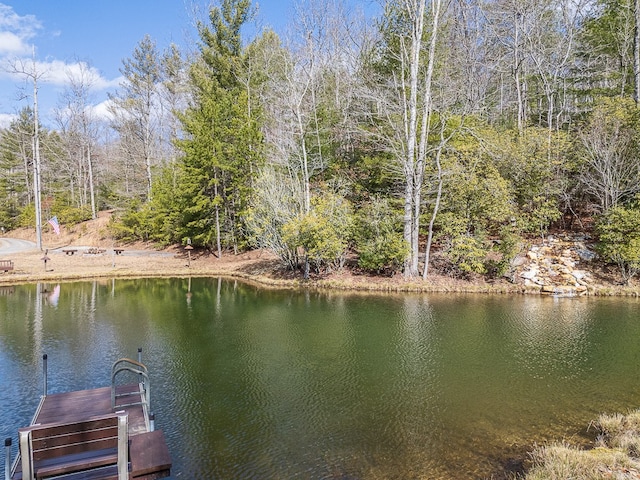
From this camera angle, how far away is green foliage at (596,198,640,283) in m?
Result: 17.0

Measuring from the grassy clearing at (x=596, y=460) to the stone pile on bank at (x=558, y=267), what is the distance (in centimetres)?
1279

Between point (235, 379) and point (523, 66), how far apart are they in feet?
97.5

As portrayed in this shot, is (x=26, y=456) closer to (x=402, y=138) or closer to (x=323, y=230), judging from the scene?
(x=323, y=230)

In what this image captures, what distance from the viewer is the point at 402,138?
853 inches

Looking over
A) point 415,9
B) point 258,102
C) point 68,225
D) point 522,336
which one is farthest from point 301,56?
point 68,225

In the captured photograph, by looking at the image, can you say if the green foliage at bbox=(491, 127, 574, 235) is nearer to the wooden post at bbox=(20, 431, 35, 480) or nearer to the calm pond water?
the calm pond water

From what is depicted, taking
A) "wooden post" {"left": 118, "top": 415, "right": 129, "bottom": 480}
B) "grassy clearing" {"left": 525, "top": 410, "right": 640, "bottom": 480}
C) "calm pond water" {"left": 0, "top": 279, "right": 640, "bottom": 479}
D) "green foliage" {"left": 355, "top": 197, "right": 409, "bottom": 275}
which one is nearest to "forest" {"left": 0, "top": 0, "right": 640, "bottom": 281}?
"green foliage" {"left": 355, "top": 197, "right": 409, "bottom": 275}

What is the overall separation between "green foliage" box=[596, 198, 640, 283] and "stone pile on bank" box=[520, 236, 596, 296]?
1.26 metres

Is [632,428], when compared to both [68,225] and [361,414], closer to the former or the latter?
[361,414]

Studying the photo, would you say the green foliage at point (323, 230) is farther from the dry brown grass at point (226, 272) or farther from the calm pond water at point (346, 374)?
the calm pond water at point (346, 374)

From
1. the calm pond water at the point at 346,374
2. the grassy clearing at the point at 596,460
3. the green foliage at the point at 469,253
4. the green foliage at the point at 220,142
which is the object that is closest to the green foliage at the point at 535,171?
the green foliage at the point at 469,253

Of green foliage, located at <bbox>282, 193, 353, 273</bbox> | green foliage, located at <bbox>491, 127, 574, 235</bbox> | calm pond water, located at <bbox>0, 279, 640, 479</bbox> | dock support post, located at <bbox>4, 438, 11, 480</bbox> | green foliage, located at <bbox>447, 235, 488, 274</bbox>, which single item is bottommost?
calm pond water, located at <bbox>0, 279, 640, 479</bbox>

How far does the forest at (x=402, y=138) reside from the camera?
64.0ft

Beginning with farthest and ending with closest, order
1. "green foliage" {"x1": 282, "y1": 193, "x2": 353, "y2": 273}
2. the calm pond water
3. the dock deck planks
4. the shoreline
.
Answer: "green foliage" {"x1": 282, "y1": 193, "x2": 353, "y2": 273} → the shoreline → the calm pond water → the dock deck planks
